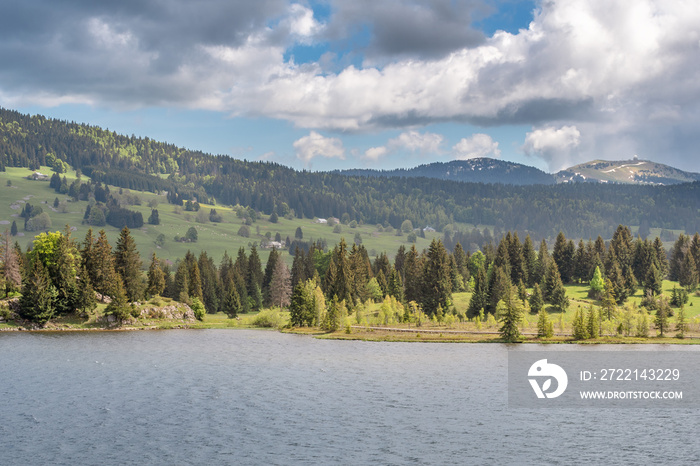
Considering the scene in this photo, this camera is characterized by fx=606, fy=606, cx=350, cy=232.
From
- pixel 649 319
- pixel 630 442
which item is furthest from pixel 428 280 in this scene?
pixel 630 442

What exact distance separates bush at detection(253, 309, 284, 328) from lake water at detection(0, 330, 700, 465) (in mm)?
64623

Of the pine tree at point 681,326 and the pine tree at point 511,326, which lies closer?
the pine tree at point 511,326

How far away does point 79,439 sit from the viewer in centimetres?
5597

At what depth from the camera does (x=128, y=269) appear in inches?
6097

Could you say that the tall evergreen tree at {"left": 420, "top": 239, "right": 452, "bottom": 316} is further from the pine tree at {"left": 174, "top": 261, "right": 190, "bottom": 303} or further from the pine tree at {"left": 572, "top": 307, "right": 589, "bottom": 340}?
the pine tree at {"left": 174, "top": 261, "right": 190, "bottom": 303}

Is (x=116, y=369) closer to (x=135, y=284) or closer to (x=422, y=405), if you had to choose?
(x=422, y=405)

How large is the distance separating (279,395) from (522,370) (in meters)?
40.3

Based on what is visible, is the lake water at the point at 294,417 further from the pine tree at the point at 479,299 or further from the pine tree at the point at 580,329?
the pine tree at the point at 479,299

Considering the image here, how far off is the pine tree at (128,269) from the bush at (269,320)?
3391cm

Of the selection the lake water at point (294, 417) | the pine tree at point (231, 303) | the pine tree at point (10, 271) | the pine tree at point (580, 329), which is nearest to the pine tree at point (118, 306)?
the pine tree at point (10, 271)

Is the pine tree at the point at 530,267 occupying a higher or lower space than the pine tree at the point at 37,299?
higher

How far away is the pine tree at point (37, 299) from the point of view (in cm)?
13425

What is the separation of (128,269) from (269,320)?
135ft

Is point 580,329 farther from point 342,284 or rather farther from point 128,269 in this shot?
Answer: point 128,269
